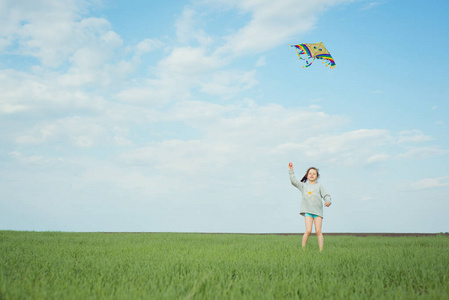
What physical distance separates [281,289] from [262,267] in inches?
48.4

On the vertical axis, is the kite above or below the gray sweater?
above

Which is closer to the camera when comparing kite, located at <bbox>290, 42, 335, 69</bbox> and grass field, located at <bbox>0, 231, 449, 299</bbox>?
grass field, located at <bbox>0, 231, 449, 299</bbox>

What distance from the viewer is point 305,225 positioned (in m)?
7.82

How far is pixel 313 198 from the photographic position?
7879 millimetres

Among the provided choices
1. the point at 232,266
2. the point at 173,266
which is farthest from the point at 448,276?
the point at 173,266

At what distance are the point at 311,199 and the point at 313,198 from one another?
0.17ft

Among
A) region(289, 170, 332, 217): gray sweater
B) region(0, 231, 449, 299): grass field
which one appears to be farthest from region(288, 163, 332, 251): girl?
region(0, 231, 449, 299): grass field

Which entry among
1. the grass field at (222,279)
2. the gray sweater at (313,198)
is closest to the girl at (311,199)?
the gray sweater at (313,198)

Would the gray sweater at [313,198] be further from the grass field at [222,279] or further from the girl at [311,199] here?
the grass field at [222,279]

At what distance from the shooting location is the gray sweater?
7820mm

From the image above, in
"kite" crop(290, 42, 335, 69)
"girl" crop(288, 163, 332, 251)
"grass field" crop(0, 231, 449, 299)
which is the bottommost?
"grass field" crop(0, 231, 449, 299)

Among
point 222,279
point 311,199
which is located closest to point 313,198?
point 311,199

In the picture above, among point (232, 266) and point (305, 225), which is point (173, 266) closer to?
point (232, 266)

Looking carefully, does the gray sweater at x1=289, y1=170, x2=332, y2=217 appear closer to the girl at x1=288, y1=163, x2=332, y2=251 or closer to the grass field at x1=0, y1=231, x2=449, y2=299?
the girl at x1=288, y1=163, x2=332, y2=251
